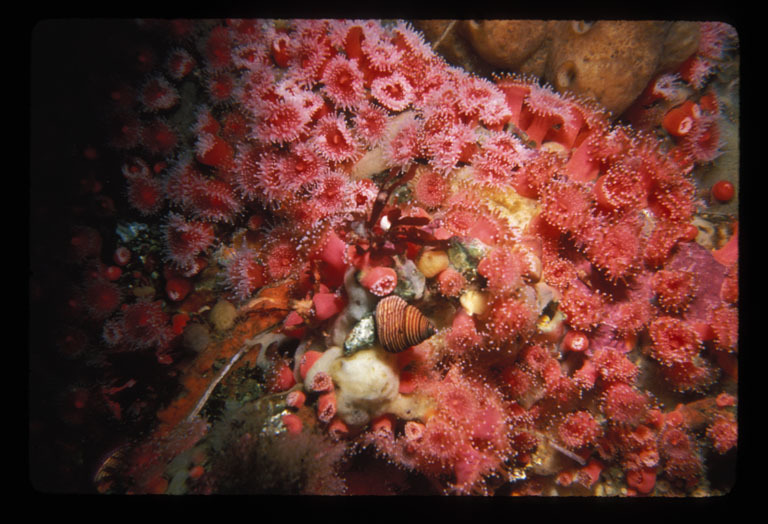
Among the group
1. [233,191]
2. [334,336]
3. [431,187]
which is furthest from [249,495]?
[431,187]

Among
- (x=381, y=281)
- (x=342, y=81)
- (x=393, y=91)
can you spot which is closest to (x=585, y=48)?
(x=393, y=91)

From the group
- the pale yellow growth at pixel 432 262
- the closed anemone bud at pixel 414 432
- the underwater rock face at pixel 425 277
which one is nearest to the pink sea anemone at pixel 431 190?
the underwater rock face at pixel 425 277

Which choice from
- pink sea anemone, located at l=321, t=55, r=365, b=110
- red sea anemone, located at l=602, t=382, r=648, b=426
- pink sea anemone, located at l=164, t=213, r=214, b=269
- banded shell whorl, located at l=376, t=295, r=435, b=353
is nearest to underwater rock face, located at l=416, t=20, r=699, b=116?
pink sea anemone, located at l=321, t=55, r=365, b=110

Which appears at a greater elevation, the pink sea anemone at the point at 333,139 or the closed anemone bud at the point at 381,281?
the pink sea anemone at the point at 333,139

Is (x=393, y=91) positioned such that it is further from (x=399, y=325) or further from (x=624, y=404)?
(x=624, y=404)

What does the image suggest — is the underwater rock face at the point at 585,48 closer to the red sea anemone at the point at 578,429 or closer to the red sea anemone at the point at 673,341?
the red sea anemone at the point at 673,341
